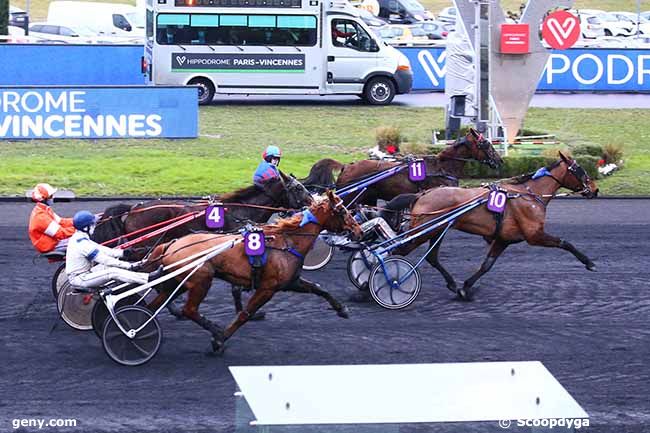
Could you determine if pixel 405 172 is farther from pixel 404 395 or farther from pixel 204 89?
pixel 204 89

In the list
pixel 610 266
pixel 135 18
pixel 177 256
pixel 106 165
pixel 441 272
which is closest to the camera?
pixel 177 256

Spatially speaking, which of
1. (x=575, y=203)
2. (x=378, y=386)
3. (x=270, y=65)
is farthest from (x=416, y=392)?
(x=270, y=65)

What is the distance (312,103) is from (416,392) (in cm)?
2290

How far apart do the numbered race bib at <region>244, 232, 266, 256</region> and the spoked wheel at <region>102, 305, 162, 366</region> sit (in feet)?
3.20

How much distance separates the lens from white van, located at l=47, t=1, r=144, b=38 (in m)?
40.0

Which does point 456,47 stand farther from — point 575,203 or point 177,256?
point 177,256

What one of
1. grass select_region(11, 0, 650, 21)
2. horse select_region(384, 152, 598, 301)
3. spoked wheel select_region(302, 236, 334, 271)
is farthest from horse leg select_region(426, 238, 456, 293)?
A: grass select_region(11, 0, 650, 21)

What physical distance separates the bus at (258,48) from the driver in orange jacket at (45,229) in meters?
15.6

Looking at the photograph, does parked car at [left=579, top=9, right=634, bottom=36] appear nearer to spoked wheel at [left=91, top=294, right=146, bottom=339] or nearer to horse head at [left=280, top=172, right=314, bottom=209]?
horse head at [left=280, top=172, right=314, bottom=209]

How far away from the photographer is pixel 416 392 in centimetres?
464

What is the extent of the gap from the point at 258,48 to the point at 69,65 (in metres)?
4.50

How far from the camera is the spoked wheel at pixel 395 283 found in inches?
444

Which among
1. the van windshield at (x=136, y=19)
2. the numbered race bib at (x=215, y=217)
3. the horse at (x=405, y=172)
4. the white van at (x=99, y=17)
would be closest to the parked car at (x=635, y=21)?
the van windshield at (x=136, y=19)

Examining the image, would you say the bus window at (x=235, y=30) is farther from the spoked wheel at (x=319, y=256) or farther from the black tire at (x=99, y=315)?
the black tire at (x=99, y=315)
